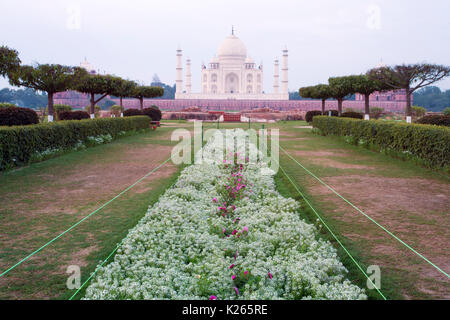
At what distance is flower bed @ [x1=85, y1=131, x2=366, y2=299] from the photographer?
3135 mm

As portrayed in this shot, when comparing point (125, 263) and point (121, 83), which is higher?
point (121, 83)

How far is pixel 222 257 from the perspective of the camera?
3738 mm

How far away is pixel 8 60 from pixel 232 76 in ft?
203

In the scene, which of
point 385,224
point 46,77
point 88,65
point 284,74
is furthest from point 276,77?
point 385,224

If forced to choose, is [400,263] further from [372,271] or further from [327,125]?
[327,125]

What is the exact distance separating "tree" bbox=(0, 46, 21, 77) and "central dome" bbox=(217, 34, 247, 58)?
2340 inches

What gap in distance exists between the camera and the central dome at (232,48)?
228ft

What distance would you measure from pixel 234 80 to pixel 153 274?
71.2 m

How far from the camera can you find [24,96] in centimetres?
6756

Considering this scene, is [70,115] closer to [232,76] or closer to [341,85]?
[341,85]

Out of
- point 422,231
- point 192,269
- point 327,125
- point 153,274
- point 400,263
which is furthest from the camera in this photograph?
point 327,125

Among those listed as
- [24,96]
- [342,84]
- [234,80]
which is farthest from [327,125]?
[24,96]
